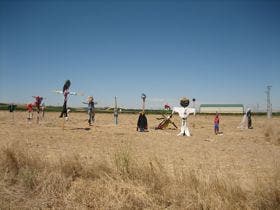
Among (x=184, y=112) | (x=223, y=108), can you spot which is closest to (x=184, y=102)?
(x=184, y=112)

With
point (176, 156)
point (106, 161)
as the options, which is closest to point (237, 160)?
point (176, 156)

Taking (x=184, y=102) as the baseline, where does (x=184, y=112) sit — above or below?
below

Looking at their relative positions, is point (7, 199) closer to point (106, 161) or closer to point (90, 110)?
point (106, 161)

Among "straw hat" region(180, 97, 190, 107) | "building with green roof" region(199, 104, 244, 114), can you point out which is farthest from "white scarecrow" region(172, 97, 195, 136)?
"building with green roof" region(199, 104, 244, 114)

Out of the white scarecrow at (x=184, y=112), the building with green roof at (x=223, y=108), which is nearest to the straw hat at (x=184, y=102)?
the white scarecrow at (x=184, y=112)

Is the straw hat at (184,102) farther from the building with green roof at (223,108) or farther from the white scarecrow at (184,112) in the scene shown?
the building with green roof at (223,108)

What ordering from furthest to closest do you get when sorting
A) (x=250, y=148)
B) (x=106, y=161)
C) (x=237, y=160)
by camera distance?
A: (x=250, y=148) → (x=237, y=160) → (x=106, y=161)

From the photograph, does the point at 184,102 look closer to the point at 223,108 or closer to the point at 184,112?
the point at 184,112

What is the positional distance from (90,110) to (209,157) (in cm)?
1356

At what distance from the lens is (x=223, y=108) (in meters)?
95.0

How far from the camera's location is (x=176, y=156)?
11555mm

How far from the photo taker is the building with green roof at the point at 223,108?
91.7 meters

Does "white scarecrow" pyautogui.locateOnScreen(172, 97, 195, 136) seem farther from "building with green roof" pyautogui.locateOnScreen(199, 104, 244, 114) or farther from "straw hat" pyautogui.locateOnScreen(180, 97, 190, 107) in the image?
"building with green roof" pyautogui.locateOnScreen(199, 104, 244, 114)

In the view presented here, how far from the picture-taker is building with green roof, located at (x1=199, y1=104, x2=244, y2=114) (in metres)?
91.7
